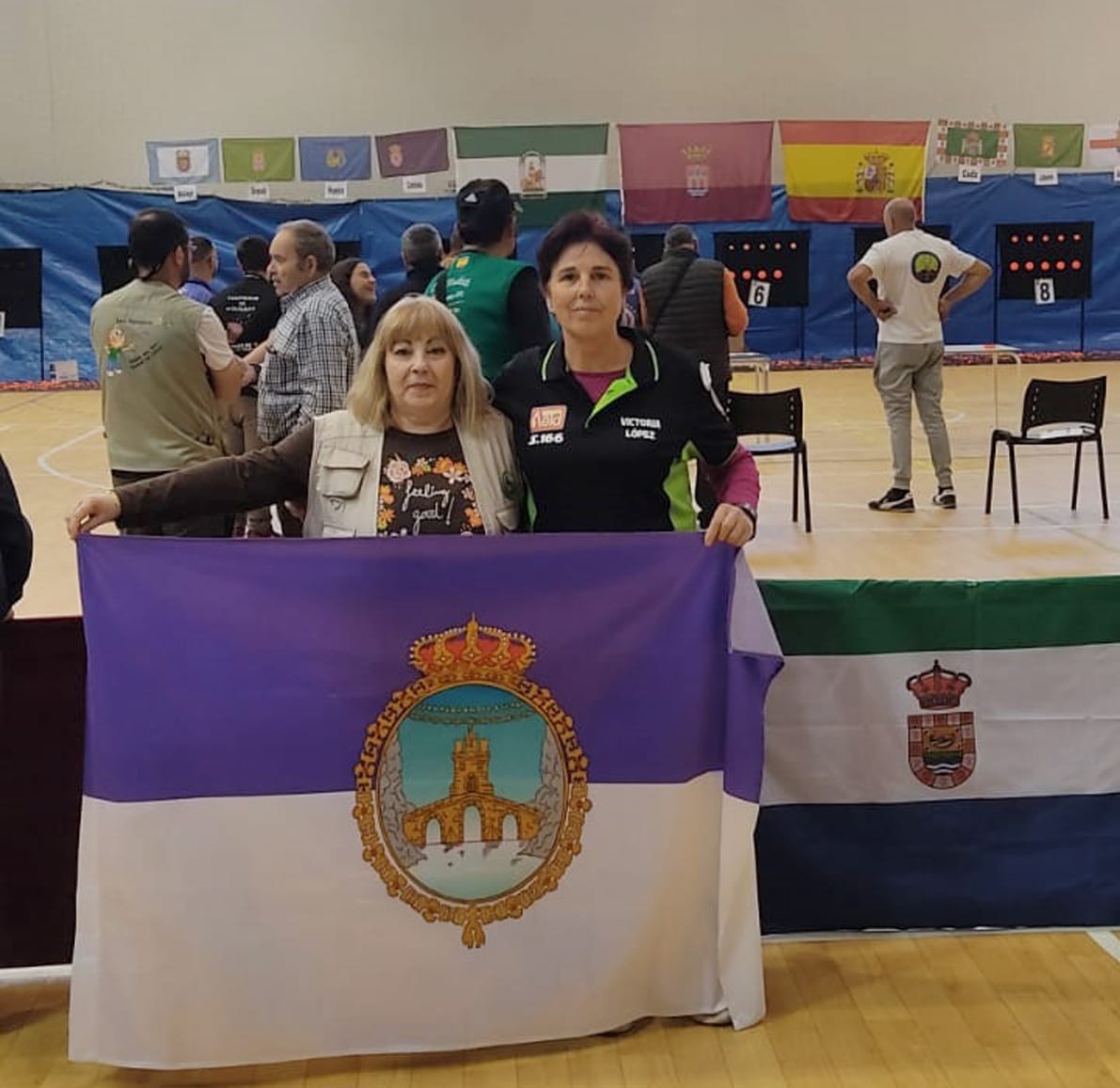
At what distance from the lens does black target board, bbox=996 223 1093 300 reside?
1639 centimetres

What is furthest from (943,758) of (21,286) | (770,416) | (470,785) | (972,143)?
(972,143)

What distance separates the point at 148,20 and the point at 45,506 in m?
9.95

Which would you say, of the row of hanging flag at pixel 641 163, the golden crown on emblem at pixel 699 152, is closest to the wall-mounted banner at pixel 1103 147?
the row of hanging flag at pixel 641 163

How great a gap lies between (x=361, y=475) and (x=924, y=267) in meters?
5.62

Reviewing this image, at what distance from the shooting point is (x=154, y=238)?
14.1ft

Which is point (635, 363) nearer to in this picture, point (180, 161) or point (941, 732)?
point (941, 732)

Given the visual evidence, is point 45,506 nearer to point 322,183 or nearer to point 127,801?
point 127,801

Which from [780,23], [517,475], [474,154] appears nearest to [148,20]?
[474,154]

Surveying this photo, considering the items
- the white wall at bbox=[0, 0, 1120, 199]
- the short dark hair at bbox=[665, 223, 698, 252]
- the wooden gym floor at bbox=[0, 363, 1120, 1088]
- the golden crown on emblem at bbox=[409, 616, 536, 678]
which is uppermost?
the white wall at bbox=[0, 0, 1120, 199]

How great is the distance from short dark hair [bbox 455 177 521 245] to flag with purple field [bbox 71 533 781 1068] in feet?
5.62

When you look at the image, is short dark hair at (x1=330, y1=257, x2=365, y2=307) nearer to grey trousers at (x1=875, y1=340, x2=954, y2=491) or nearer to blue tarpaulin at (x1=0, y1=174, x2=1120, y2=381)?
grey trousers at (x1=875, y1=340, x2=954, y2=491)

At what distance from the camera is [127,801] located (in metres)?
2.63

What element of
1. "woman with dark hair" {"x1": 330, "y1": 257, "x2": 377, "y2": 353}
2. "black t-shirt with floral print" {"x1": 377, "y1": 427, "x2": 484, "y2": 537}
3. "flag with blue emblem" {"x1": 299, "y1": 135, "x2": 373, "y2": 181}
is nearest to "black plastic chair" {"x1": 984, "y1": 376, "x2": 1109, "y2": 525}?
"woman with dark hair" {"x1": 330, "y1": 257, "x2": 377, "y2": 353}

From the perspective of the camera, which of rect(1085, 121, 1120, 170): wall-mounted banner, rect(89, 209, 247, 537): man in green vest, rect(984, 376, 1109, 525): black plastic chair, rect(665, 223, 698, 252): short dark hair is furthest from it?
rect(1085, 121, 1120, 170): wall-mounted banner
